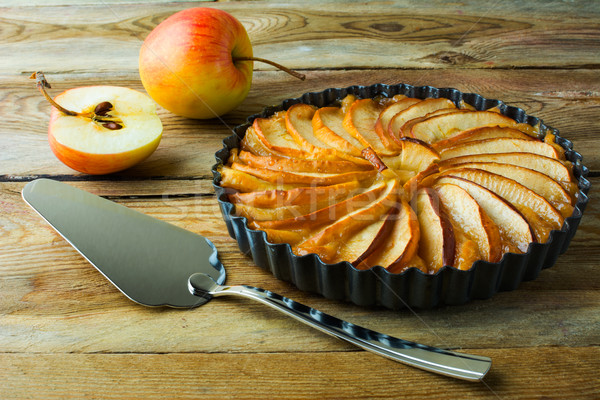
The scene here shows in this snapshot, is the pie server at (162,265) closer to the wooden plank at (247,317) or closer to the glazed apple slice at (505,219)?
the wooden plank at (247,317)

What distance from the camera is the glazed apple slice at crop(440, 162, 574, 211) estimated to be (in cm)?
180

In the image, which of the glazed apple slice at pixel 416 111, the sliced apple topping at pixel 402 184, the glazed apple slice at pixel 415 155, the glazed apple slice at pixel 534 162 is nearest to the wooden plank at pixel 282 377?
the sliced apple topping at pixel 402 184

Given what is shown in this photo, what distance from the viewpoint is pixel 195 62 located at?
240cm

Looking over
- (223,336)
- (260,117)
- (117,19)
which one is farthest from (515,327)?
(117,19)

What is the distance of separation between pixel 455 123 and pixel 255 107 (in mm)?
1061

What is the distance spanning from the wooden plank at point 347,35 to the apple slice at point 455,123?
1046 millimetres

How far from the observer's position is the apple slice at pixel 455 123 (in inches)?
84.7

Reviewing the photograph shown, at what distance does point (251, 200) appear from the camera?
1869 mm

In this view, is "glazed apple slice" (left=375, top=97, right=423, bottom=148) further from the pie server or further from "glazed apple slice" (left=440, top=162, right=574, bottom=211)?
the pie server

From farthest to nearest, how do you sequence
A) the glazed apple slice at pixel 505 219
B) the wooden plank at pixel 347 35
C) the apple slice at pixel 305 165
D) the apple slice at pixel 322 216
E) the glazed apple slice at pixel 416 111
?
1. the wooden plank at pixel 347 35
2. the glazed apple slice at pixel 416 111
3. the apple slice at pixel 305 165
4. the apple slice at pixel 322 216
5. the glazed apple slice at pixel 505 219

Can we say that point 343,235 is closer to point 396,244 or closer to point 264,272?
point 396,244

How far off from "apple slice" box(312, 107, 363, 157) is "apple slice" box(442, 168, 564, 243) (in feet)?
1.30

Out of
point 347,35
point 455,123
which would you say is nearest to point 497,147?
point 455,123

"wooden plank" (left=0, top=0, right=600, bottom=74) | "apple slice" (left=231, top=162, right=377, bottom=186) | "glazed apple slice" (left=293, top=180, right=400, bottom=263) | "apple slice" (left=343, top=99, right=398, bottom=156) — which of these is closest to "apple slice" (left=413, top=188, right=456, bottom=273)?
"glazed apple slice" (left=293, top=180, right=400, bottom=263)
